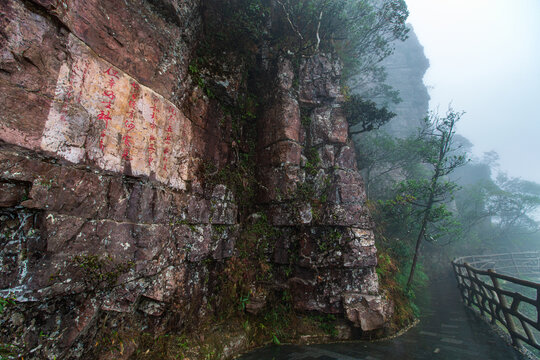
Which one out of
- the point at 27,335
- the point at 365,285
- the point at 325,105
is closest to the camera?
the point at 27,335

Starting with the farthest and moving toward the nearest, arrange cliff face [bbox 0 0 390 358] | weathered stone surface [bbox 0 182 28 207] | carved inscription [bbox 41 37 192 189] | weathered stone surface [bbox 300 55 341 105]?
1. weathered stone surface [bbox 300 55 341 105]
2. carved inscription [bbox 41 37 192 189]
3. cliff face [bbox 0 0 390 358]
4. weathered stone surface [bbox 0 182 28 207]

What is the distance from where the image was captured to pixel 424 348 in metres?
4.91

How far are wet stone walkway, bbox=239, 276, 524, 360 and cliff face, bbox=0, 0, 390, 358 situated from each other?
604 millimetres

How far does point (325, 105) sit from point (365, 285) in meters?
5.18

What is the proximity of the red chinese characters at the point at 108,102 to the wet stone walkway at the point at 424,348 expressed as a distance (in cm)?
465

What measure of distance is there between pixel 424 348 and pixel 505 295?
15.4 ft

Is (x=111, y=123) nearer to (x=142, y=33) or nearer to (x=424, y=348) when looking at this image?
(x=142, y=33)

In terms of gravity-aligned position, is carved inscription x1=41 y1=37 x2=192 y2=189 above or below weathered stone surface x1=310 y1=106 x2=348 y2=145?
below

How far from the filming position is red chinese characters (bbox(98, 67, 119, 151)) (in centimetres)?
333

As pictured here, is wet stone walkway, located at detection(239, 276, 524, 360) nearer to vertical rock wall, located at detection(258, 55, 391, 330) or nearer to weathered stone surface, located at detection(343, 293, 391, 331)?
weathered stone surface, located at detection(343, 293, 391, 331)

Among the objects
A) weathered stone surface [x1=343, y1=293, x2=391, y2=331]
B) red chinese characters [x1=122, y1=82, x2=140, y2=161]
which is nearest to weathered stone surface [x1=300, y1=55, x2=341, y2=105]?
red chinese characters [x1=122, y1=82, x2=140, y2=161]

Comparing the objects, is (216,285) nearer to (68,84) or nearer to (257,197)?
(257,197)

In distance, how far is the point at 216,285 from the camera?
5.22 m

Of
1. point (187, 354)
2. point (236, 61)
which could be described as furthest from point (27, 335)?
point (236, 61)
